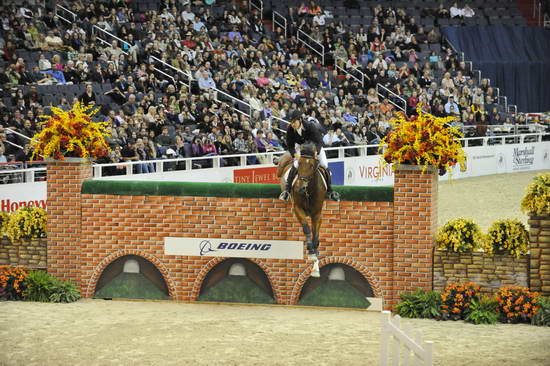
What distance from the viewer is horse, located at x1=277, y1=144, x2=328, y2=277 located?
43.7ft

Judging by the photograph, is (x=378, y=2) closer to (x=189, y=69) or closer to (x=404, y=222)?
(x=189, y=69)

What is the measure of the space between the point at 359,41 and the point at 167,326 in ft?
84.5

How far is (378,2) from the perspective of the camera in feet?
136

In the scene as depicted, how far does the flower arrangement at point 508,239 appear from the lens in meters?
13.2

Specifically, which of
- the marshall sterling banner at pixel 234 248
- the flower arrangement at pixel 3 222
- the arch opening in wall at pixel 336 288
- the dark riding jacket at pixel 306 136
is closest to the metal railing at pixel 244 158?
the flower arrangement at pixel 3 222

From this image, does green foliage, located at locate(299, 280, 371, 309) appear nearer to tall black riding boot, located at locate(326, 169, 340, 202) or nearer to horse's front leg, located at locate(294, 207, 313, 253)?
horse's front leg, located at locate(294, 207, 313, 253)

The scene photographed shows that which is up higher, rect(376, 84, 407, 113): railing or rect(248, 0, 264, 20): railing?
rect(248, 0, 264, 20): railing

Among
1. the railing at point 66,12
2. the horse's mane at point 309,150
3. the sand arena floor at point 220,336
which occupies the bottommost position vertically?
the sand arena floor at point 220,336

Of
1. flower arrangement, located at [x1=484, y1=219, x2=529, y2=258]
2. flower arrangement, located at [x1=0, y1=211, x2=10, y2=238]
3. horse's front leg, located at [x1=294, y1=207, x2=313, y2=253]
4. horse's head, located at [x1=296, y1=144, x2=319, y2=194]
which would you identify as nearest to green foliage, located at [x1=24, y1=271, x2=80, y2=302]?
flower arrangement, located at [x1=0, y1=211, x2=10, y2=238]

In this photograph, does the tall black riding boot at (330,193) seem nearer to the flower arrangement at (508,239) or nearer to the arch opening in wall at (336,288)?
the arch opening in wall at (336,288)

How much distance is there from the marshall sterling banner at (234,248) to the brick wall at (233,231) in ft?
0.26

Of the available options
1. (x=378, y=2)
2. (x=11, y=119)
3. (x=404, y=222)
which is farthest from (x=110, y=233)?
(x=378, y=2)

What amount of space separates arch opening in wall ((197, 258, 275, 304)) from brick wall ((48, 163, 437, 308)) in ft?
0.34

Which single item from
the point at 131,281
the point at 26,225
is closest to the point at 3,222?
the point at 26,225
